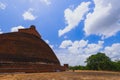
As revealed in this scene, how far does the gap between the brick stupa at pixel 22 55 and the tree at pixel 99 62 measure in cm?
1802

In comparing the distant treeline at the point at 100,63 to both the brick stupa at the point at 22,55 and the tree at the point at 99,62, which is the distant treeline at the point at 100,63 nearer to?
the tree at the point at 99,62

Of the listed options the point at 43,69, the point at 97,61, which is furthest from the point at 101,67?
the point at 43,69

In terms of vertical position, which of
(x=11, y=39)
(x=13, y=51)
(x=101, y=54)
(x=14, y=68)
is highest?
(x=101, y=54)

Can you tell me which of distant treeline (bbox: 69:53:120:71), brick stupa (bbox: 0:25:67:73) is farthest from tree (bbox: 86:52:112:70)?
brick stupa (bbox: 0:25:67:73)

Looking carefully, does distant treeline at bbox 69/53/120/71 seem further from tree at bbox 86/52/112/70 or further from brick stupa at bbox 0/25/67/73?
brick stupa at bbox 0/25/67/73

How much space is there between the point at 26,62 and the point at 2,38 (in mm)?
5173

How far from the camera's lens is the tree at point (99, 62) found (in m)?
53.2

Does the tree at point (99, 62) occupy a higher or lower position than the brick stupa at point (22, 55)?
higher

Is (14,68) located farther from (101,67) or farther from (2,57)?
(101,67)

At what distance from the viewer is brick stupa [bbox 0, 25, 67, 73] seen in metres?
29.7

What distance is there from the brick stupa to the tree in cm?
1802

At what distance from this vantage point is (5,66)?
28.6 m

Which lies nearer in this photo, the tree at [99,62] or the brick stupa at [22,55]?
the brick stupa at [22,55]

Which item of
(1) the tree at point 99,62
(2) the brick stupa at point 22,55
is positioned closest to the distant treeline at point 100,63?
(1) the tree at point 99,62
